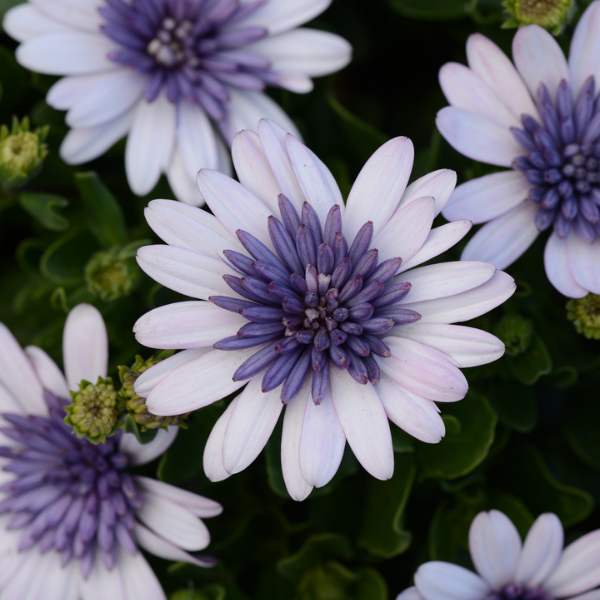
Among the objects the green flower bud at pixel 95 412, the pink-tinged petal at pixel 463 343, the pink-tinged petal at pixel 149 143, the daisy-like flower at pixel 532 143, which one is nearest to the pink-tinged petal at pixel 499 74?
the daisy-like flower at pixel 532 143

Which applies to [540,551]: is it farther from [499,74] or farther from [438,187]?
[499,74]

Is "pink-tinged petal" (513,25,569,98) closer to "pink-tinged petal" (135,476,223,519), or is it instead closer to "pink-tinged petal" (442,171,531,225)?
"pink-tinged petal" (442,171,531,225)

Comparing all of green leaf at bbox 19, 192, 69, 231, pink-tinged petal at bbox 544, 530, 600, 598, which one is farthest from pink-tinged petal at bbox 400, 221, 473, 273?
green leaf at bbox 19, 192, 69, 231

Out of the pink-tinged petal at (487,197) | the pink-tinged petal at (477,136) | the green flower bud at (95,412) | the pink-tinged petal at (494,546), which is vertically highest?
the pink-tinged petal at (477,136)

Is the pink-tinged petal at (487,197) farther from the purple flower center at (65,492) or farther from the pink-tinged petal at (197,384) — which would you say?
the purple flower center at (65,492)

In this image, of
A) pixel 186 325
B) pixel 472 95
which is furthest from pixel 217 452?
pixel 472 95

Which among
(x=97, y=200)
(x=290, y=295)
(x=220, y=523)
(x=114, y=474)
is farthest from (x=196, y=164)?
(x=220, y=523)
